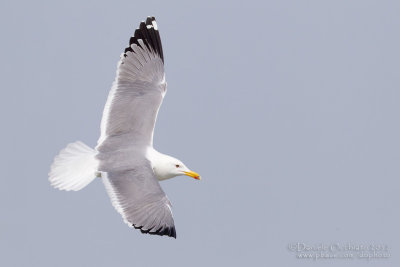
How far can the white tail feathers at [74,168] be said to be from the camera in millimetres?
7773

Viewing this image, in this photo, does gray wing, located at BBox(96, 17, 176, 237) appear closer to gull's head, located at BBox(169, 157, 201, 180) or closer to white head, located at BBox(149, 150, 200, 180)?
white head, located at BBox(149, 150, 200, 180)

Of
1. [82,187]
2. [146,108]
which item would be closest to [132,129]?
[146,108]

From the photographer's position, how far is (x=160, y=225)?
7289 mm

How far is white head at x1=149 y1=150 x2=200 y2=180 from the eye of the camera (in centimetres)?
809

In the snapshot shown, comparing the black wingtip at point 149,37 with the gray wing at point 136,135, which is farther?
the black wingtip at point 149,37

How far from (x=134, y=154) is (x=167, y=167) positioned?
1.21 feet

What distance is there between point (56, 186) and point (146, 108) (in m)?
1.35

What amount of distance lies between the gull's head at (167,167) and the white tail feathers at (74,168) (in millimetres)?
602

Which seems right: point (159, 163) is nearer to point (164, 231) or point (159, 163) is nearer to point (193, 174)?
point (193, 174)

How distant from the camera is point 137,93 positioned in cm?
873

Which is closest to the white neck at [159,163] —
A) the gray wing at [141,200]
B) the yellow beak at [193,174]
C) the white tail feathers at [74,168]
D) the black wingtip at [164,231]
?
the yellow beak at [193,174]

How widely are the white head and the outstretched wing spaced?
0.88 feet

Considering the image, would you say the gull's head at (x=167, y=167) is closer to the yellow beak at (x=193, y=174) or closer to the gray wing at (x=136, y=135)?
the yellow beak at (x=193, y=174)

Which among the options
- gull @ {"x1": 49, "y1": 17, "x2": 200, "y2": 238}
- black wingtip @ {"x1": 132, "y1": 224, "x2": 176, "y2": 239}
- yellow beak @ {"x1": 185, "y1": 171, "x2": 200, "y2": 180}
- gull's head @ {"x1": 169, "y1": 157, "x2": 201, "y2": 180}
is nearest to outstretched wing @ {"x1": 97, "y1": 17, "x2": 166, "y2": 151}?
gull @ {"x1": 49, "y1": 17, "x2": 200, "y2": 238}
